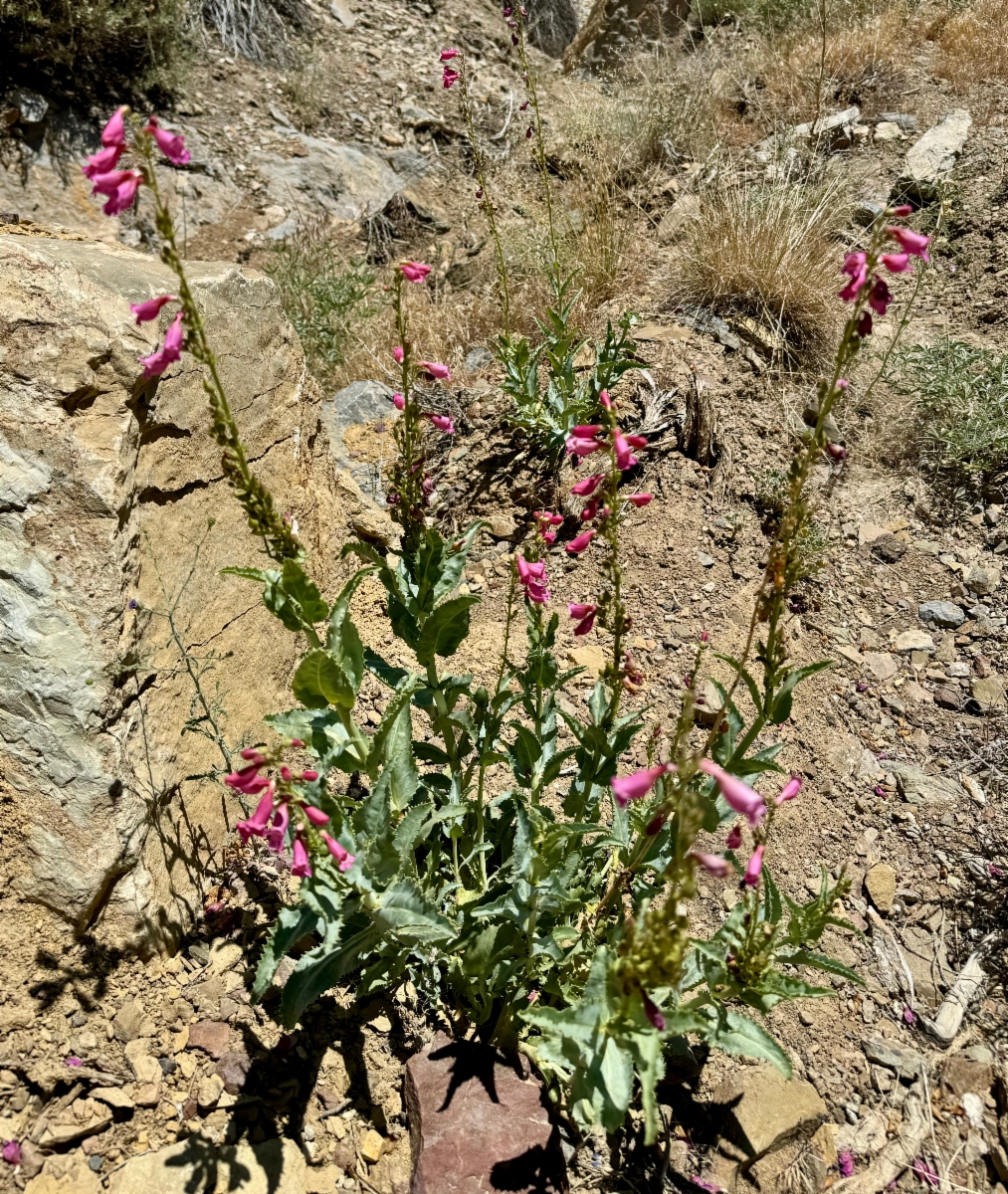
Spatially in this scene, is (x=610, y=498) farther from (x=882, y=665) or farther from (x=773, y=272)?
(x=773, y=272)

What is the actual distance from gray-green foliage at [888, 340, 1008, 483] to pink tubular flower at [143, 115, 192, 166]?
3.73 meters

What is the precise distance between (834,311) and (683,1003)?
4.30 m

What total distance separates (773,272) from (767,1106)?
4.22 metres

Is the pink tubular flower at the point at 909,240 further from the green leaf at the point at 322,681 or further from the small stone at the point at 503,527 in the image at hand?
the small stone at the point at 503,527

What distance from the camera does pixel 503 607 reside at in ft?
12.3

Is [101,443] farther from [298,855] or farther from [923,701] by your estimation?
[923,701]

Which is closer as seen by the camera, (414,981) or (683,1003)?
(683,1003)

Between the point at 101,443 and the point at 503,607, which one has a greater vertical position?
the point at 101,443

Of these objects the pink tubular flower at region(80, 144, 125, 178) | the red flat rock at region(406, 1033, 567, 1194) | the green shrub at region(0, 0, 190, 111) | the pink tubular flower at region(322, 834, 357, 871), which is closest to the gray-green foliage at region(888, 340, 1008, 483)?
the red flat rock at region(406, 1033, 567, 1194)

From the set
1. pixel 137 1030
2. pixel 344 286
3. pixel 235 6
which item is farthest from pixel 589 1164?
pixel 235 6

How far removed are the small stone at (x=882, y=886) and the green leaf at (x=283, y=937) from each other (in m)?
1.91

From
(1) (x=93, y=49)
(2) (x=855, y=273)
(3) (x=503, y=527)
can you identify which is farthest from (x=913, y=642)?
(1) (x=93, y=49)

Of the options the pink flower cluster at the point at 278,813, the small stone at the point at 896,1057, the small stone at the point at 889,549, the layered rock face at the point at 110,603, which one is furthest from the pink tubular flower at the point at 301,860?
the small stone at the point at 889,549

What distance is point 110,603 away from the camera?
2.22m
